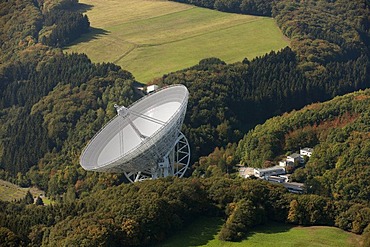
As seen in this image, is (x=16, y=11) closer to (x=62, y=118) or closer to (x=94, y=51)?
(x=94, y=51)

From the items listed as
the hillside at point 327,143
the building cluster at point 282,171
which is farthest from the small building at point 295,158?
the hillside at point 327,143

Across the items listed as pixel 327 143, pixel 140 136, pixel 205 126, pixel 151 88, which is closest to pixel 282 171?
pixel 327 143

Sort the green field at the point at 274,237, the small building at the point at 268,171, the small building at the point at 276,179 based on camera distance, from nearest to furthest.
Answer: the green field at the point at 274,237
the small building at the point at 276,179
the small building at the point at 268,171

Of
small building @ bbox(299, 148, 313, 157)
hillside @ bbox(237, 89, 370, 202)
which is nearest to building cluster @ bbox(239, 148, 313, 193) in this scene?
small building @ bbox(299, 148, 313, 157)

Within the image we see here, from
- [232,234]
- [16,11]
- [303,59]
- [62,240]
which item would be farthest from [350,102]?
[16,11]

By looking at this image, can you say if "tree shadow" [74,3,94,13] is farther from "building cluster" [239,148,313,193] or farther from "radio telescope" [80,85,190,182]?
"radio telescope" [80,85,190,182]

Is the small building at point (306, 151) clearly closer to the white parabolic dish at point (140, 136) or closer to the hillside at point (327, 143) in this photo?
the hillside at point (327, 143)
